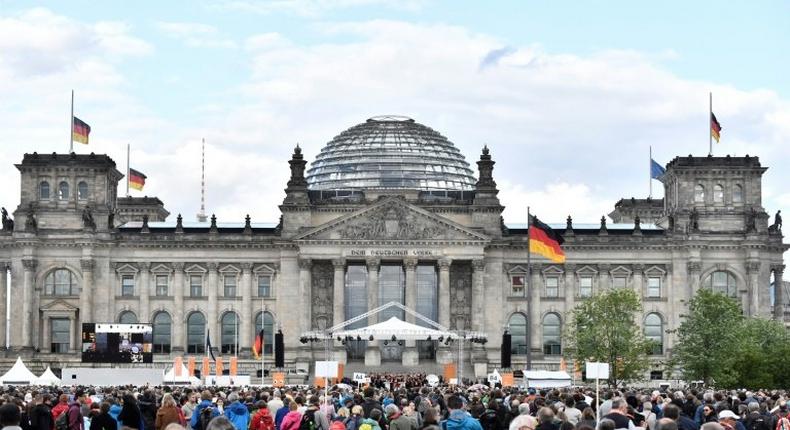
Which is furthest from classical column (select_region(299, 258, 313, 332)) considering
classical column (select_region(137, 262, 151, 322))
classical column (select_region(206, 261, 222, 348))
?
classical column (select_region(137, 262, 151, 322))

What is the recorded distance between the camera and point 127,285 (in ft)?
431

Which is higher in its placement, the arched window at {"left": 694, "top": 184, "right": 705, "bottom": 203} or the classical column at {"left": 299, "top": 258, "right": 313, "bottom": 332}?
the arched window at {"left": 694, "top": 184, "right": 705, "bottom": 203}

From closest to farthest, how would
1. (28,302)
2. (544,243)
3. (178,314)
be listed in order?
1. (544,243)
2. (28,302)
3. (178,314)

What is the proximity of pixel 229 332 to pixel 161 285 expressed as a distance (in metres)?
6.98

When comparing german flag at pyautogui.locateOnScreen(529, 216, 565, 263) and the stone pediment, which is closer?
german flag at pyautogui.locateOnScreen(529, 216, 565, 263)

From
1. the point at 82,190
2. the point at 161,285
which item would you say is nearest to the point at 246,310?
the point at 161,285

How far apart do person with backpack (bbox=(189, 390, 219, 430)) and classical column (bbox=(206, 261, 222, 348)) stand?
90927 mm

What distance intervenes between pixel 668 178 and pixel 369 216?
28.4 m

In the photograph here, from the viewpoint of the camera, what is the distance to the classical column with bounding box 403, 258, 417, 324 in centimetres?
12700

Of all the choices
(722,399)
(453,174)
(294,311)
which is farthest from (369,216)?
(722,399)

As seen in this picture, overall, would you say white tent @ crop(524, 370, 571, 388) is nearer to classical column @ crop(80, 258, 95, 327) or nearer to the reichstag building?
the reichstag building

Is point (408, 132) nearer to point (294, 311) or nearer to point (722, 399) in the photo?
point (294, 311)

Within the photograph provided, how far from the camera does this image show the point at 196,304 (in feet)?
431

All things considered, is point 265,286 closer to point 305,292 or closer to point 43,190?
point 305,292
